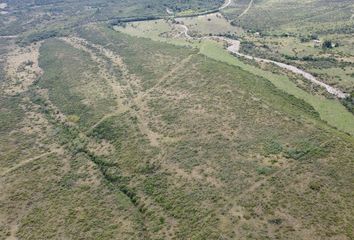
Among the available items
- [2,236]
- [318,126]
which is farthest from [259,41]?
[2,236]

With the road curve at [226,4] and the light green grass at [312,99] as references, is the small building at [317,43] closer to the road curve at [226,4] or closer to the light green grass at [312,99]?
the light green grass at [312,99]

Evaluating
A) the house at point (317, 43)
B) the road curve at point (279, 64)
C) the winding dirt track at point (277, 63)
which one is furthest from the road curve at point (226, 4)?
the house at point (317, 43)

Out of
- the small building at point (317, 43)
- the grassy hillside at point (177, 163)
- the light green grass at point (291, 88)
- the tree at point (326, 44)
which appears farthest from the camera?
the small building at point (317, 43)

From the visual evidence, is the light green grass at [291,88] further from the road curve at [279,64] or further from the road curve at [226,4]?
the road curve at [226,4]

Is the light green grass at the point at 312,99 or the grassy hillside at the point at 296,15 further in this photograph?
the grassy hillside at the point at 296,15

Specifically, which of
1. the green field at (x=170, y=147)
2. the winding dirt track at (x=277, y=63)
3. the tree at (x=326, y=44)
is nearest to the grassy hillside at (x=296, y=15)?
the tree at (x=326, y=44)

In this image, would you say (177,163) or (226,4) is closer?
(177,163)

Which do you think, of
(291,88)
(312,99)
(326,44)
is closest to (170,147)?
(312,99)

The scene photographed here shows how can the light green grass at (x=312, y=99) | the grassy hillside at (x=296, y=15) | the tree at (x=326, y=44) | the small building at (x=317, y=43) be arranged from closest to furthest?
the light green grass at (x=312, y=99), the tree at (x=326, y=44), the small building at (x=317, y=43), the grassy hillside at (x=296, y=15)

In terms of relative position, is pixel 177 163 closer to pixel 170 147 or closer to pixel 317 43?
pixel 170 147

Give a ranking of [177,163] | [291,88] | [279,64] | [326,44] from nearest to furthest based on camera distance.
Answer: [177,163], [291,88], [279,64], [326,44]

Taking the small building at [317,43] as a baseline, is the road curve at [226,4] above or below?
below

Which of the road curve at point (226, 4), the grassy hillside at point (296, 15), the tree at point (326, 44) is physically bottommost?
the road curve at point (226, 4)

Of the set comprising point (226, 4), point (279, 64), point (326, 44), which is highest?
point (326, 44)
